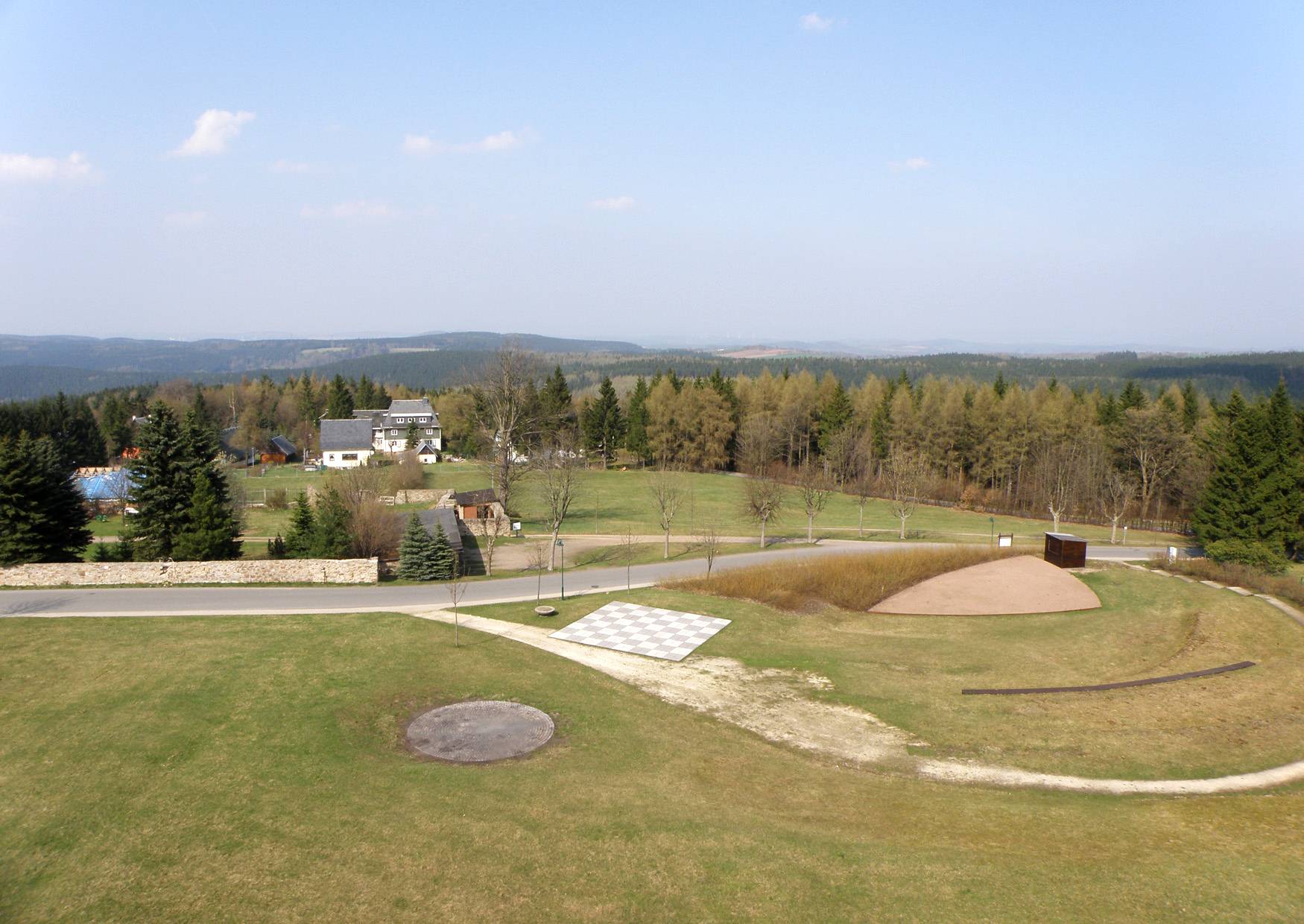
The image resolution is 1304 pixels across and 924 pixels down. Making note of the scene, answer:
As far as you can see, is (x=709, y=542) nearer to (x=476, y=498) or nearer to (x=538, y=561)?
(x=538, y=561)

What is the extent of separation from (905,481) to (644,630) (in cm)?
3253

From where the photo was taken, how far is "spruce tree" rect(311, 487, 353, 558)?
29.5 meters

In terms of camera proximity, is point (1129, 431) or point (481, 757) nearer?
point (481, 757)

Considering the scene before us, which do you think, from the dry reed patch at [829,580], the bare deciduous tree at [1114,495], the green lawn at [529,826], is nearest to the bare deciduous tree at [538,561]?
the dry reed patch at [829,580]

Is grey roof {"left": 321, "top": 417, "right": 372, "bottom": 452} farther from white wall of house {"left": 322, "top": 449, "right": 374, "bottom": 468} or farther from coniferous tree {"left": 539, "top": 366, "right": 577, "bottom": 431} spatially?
coniferous tree {"left": 539, "top": 366, "right": 577, "bottom": 431}

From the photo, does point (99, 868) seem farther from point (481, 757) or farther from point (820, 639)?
point (820, 639)

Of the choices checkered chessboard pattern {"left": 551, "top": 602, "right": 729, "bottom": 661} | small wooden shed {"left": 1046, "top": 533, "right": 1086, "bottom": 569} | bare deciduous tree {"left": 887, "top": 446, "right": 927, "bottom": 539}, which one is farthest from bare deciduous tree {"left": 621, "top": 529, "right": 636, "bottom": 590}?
small wooden shed {"left": 1046, "top": 533, "right": 1086, "bottom": 569}

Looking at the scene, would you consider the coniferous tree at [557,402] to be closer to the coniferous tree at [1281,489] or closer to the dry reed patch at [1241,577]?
the dry reed patch at [1241,577]

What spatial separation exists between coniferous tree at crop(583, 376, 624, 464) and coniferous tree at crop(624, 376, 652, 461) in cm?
125

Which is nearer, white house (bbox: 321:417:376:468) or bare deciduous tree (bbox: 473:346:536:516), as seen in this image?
bare deciduous tree (bbox: 473:346:536:516)

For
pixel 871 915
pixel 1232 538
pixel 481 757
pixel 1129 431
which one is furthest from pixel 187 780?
pixel 1129 431

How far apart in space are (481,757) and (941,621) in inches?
653

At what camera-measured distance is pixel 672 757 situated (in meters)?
14.5

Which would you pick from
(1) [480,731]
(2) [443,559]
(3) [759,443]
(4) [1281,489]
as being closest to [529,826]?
(1) [480,731]
